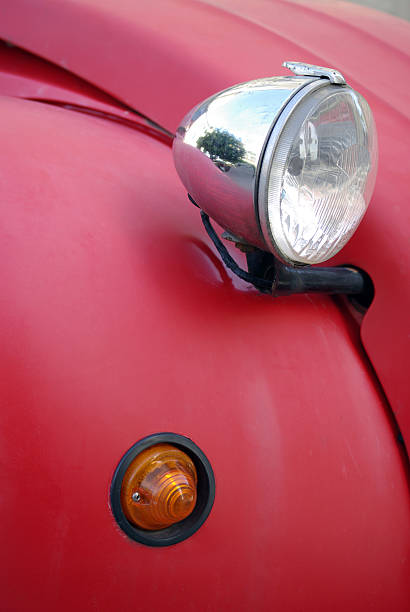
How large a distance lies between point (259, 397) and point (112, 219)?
1.10 ft

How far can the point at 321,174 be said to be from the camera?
2.47 ft

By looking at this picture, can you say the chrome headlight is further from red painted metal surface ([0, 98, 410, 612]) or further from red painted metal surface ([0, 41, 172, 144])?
red painted metal surface ([0, 41, 172, 144])

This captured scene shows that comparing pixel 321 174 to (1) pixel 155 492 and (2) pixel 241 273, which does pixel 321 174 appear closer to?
(2) pixel 241 273

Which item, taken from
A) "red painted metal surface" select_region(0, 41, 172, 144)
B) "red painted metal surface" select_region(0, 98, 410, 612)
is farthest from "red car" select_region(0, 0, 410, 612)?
"red painted metal surface" select_region(0, 41, 172, 144)

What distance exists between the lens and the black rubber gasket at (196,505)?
0.70 metres

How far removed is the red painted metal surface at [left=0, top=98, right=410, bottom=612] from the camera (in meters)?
0.68

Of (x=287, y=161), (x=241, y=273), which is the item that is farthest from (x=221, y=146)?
(x=241, y=273)

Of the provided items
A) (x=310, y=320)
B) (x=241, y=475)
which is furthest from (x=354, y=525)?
(x=310, y=320)

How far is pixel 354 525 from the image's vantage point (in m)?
0.84

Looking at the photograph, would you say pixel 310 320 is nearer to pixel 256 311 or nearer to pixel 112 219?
pixel 256 311

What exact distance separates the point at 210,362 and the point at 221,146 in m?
0.28

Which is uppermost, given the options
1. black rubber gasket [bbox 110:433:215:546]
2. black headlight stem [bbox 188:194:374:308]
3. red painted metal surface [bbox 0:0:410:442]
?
red painted metal surface [bbox 0:0:410:442]

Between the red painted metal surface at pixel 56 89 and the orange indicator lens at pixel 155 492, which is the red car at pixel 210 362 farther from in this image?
the red painted metal surface at pixel 56 89

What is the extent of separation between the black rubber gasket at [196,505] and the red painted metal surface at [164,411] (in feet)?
0.03
